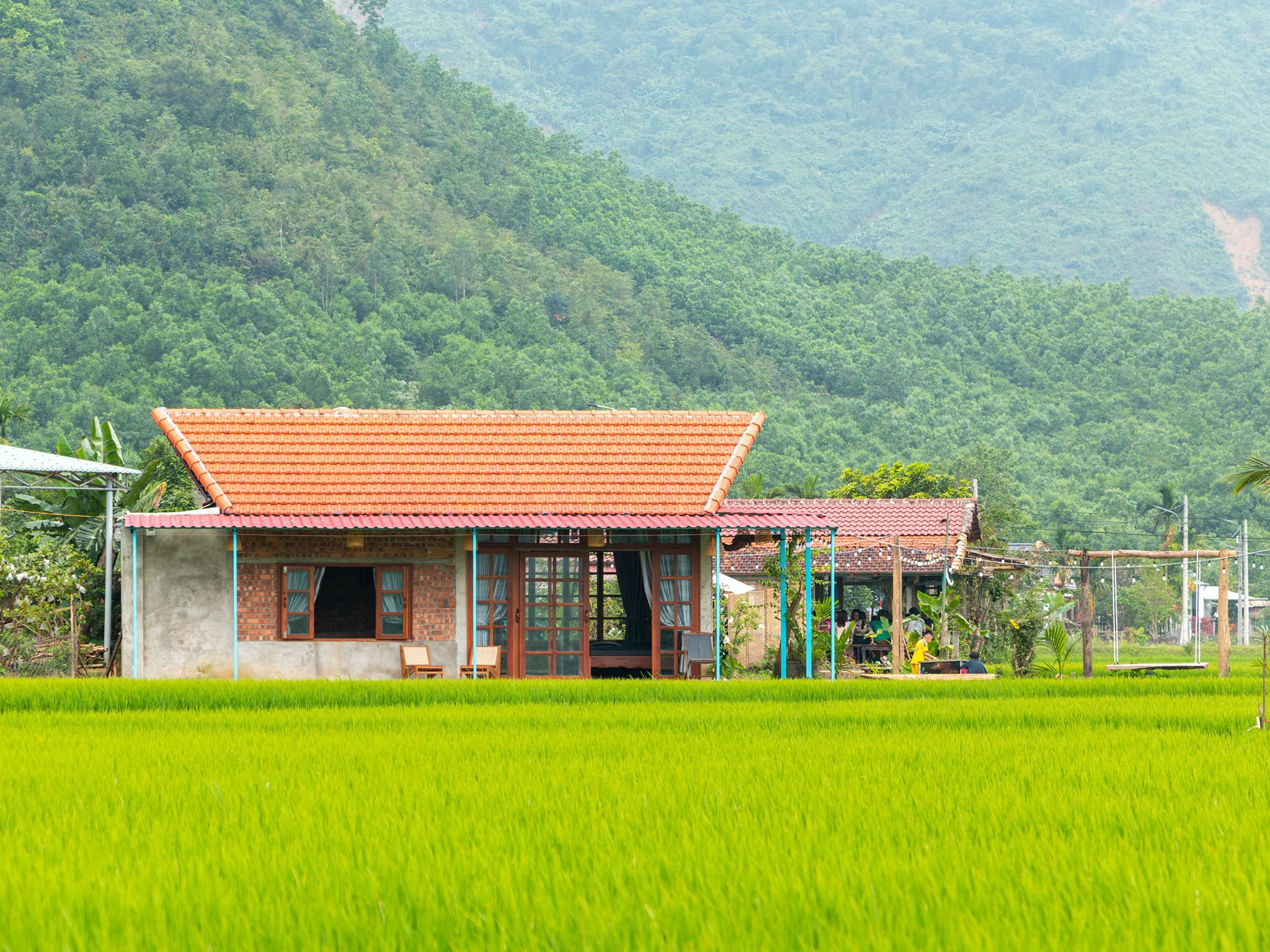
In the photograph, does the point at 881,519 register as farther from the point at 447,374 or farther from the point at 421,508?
→ the point at 447,374

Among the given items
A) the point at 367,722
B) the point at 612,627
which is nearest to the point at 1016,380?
the point at 612,627

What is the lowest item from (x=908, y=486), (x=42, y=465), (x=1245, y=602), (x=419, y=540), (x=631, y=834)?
(x=1245, y=602)

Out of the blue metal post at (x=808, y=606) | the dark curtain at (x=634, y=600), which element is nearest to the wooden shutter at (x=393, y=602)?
the dark curtain at (x=634, y=600)

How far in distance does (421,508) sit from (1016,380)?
64.0m

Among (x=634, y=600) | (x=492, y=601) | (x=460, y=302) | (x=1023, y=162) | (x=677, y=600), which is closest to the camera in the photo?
(x=492, y=601)

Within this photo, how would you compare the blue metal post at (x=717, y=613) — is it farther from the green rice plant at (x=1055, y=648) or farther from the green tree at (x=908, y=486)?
the green tree at (x=908, y=486)

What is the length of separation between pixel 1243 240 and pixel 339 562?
164 m

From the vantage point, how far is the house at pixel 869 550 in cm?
2527

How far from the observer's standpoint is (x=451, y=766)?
8.11 meters

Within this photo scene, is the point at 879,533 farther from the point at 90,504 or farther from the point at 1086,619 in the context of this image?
the point at 90,504

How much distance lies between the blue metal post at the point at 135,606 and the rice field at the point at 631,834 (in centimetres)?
648

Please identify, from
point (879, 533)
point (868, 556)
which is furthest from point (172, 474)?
point (879, 533)

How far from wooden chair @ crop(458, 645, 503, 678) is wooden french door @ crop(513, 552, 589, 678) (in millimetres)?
660

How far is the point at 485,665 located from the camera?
18.0 m
